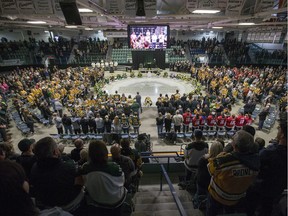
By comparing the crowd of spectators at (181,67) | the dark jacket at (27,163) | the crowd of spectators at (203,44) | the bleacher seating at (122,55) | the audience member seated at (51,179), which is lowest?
the crowd of spectators at (181,67)

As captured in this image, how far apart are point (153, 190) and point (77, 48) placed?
2931 cm

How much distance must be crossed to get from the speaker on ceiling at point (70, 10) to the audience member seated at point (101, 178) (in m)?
6.01

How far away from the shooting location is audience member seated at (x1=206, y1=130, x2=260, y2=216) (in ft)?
8.56

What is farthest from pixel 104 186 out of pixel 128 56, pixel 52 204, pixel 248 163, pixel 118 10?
pixel 128 56

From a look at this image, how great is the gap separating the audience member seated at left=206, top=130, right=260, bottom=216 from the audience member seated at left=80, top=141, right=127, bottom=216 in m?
1.35

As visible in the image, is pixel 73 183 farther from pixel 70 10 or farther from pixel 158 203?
pixel 70 10

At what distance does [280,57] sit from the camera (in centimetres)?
2511

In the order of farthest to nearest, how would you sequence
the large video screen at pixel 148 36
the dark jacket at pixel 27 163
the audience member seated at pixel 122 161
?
the large video screen at pixel 148 36
the audience member seated at pixel 122 161
the dark jacket at pixel 27 163

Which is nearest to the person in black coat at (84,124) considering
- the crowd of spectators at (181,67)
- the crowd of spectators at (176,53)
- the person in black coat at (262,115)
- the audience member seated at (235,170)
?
the audience member seated at (235,170)

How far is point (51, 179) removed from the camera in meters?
2.36

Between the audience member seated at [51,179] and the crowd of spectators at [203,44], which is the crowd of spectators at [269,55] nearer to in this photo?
the crowd of spectators at [203,44]

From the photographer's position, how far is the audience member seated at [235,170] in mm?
2609

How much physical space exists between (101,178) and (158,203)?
8.11 feet

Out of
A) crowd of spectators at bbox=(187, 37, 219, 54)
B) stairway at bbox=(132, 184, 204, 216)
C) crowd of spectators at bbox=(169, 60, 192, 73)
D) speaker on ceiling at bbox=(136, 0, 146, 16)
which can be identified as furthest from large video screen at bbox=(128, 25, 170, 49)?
crowd of spectators at bbox=(187, 37, 219, 54)
